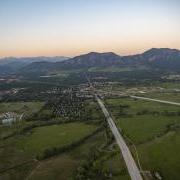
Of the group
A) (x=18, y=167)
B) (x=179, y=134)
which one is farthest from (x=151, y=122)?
(x=18, y=167)

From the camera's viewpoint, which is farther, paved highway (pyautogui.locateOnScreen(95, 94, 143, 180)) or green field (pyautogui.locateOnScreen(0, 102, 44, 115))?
green field (pyautogui.locateOnScreen(0, 102, 44, 115))

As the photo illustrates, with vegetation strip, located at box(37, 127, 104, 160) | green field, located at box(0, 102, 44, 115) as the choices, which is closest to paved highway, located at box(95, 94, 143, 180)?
vegetation strip, located at box(37, 127, 104, 160)

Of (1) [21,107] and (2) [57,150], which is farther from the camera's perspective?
(1) [21,107]

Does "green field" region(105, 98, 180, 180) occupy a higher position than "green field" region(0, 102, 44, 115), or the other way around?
"green field" region(105, 98, 180, 180)

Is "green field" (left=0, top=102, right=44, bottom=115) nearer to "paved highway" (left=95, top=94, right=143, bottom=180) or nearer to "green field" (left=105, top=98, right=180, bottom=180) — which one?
"green field" (left=105, top=98, right=180, bottom=180)

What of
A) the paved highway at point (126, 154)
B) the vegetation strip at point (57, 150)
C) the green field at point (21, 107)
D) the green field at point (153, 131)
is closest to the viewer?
the paved highway at point (126, 154)

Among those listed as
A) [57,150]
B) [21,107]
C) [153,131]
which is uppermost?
[153,131]

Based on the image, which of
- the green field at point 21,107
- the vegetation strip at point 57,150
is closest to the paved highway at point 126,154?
the vegetation strip at point 57,150

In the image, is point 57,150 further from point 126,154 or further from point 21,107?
point 21,107

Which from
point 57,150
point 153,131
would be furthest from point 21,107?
point 153,131

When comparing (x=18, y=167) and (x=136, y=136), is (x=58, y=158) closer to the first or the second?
(x=18, y=167)

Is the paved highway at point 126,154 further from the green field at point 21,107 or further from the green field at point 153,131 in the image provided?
the green field at point 21,107
